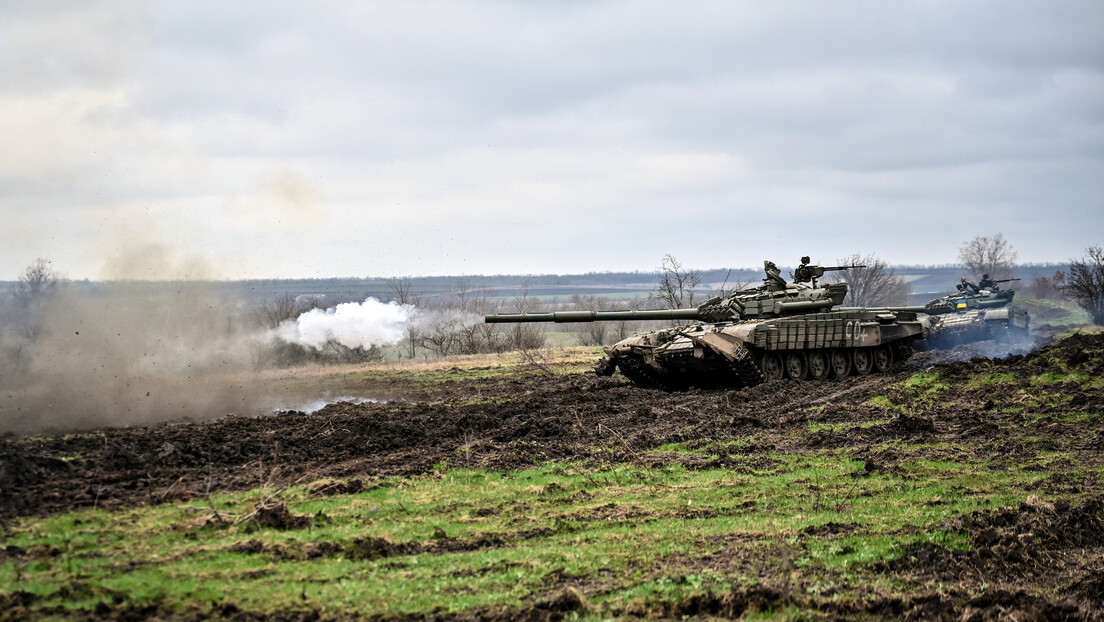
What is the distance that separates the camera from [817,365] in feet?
104

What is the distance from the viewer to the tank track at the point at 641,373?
30172 mm

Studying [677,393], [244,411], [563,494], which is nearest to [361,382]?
[244,411]

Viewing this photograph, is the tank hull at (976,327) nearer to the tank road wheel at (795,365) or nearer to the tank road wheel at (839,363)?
the tank road wheel at (839,363)

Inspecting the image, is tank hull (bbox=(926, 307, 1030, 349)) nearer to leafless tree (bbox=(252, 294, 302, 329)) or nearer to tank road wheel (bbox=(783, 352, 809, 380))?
tank road wheel (bbox=(783, 352, 809, 380))

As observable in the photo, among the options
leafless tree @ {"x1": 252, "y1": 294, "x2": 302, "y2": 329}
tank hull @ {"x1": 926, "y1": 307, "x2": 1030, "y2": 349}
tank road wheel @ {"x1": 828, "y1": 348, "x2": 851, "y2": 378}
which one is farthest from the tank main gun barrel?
tank hull @ {"x1": 926, "y1": 307, "x2": 1030, "y2": 349}

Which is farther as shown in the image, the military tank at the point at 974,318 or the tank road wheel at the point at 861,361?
the military tank at the point at 974,318

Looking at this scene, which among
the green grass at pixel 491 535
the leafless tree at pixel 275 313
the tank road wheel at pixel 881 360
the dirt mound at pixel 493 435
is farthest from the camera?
the leafless tree at pixel 275 313

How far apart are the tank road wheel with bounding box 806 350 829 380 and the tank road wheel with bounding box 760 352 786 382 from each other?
1.16 meters

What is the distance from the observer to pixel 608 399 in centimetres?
2716

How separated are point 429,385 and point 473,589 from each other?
25233mm

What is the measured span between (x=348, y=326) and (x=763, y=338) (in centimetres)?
1240

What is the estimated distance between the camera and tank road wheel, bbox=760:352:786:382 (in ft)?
99.3

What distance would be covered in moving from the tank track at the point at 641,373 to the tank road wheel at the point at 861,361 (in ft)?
20.8

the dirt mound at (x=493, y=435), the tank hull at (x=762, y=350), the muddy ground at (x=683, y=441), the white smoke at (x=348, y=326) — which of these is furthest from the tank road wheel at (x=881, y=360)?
the white smoke at (x=348, y=326)
